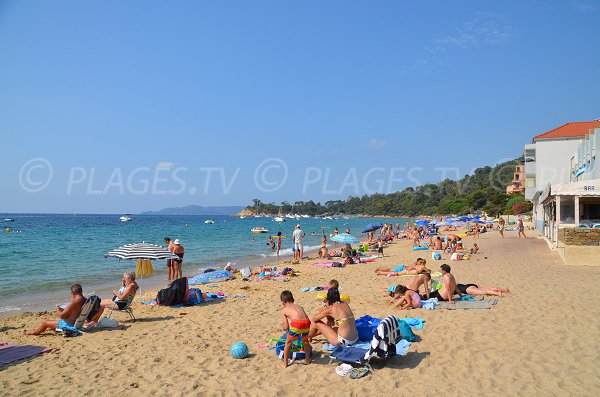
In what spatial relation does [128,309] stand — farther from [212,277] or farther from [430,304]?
[430,304]

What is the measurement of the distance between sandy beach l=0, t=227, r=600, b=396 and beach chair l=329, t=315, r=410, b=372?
0.18m

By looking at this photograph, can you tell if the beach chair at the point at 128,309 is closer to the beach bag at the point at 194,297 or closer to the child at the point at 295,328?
the beach bag at the point at 194,297

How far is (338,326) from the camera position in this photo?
5746 mm

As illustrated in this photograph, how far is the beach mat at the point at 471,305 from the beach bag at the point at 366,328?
250 cm

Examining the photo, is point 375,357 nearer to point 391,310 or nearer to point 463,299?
point 391,310

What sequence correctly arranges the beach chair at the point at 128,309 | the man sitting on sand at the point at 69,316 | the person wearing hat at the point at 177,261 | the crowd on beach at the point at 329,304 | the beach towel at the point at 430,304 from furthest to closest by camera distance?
the person wearing hat at the point at 177,261 < the beach towel at the point at 430,304 < the beach chair at the point at 128,309 < the man sitting on sand at the point at 69,316 < the crowd on beach at the point at 329,304

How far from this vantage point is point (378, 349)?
515 cm

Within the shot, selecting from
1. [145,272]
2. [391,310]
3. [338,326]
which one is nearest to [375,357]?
[338,326]

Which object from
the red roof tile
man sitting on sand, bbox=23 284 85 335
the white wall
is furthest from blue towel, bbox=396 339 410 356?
the red roof tile

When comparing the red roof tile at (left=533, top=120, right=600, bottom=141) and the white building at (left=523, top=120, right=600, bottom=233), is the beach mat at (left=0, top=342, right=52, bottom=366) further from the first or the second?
the red roof tile at (left=533, top=120, right=600, bottom=141)

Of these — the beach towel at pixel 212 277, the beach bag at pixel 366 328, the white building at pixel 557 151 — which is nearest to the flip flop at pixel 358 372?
the beach bag at pixel 366 328

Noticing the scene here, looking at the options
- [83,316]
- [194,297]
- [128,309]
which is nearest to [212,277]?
[194,297]

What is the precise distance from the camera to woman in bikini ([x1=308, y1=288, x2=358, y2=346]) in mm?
5559

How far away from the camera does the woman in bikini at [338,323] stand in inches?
219
